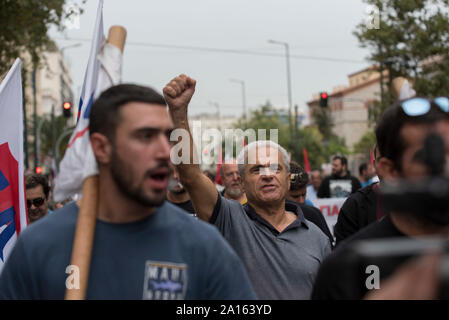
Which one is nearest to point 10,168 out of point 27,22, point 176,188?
point 176,188

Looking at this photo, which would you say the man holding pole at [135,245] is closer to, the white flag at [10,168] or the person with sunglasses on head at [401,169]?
the person with sunglasses on head at [401,169]

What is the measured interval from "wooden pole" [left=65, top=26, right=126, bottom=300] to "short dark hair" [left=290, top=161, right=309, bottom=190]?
4.34 metres

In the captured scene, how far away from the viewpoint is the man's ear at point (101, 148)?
2.74m

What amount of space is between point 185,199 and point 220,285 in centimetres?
441

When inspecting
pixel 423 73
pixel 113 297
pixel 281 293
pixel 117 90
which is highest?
pixel 423 73

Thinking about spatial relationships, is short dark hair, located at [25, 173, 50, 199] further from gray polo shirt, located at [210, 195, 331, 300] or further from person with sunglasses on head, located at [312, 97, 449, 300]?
person with sunglasses on head, located at [312, 97, 449, 300]

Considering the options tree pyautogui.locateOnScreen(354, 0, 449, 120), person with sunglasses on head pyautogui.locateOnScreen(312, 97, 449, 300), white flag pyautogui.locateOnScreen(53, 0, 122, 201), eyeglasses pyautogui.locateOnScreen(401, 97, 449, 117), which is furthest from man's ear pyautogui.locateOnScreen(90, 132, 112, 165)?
tree pyautogui.locateOnScreen(354, 0, 449, 120)

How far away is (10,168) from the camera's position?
4973 mm

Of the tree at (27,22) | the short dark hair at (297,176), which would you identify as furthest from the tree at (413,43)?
the short dark hair at (297,176)

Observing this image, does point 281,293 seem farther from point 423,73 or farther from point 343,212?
point 423,73

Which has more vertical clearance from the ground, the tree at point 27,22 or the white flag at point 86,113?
the tree at point 27,22

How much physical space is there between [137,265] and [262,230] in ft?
6.35

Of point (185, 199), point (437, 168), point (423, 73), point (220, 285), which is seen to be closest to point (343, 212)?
point (185, 199)

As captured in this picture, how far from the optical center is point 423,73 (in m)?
25.6
